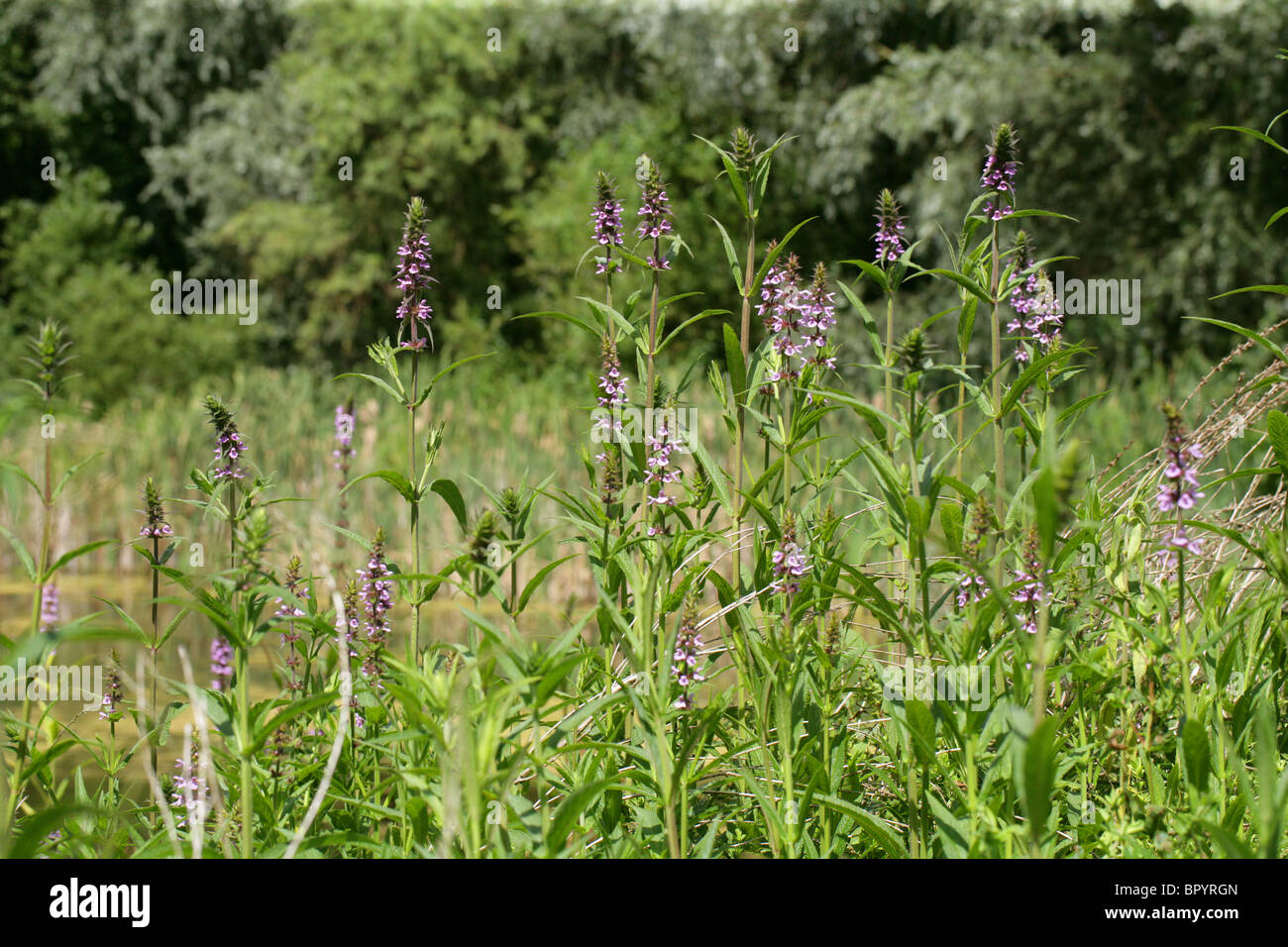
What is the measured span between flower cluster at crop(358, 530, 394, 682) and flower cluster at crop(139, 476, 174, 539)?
1.39 feet

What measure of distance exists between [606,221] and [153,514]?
1.14 m

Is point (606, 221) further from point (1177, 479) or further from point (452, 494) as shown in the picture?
point (1177, 479)

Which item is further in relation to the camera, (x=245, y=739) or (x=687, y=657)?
(x=687, y=657)

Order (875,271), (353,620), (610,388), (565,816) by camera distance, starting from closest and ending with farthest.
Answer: (565,816)
(875,271)
(610,388)
(353,620)

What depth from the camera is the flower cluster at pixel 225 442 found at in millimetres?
2328

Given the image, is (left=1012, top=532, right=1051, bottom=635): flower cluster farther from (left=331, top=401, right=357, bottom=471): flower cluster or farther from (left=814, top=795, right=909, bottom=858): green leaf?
(left=331, top=401, right=357, bottom=471): flower cluster

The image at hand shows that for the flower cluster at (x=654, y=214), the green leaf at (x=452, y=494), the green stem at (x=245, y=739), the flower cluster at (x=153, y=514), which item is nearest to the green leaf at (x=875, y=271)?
the flower cluster at (x=654, y=214)

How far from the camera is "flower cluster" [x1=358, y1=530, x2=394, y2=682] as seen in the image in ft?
7.72

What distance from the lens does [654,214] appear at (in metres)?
2.40

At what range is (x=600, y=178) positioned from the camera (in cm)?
243

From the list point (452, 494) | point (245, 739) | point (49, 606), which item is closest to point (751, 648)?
point (452, 494)

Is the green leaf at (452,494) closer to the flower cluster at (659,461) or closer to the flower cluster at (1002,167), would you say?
the flower cluster at (659,461)
